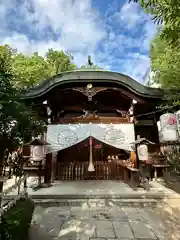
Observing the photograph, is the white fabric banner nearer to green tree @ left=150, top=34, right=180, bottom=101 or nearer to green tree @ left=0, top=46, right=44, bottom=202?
green tree @ left=150, top=34, right=180, bottom=101

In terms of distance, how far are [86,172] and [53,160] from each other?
72.1 inches

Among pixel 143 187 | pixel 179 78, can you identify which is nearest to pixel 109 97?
pixel 179 78

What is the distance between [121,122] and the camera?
9219 mm

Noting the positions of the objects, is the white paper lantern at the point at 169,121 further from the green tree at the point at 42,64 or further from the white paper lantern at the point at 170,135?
the green tree at the point at 42,64

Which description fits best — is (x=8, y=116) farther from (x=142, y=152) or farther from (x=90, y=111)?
(x=90, y=111)

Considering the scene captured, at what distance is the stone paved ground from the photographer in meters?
3.76

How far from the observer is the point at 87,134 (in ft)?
27.5

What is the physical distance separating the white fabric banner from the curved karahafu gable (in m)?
1.81

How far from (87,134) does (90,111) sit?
6.08 feet

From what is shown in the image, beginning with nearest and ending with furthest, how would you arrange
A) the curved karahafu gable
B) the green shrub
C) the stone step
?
the green shrub → the stone step → the curved karahafu gable

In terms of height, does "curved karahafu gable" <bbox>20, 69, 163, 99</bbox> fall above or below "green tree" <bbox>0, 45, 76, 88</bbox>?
below

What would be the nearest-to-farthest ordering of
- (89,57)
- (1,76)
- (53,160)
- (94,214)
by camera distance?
(1,76), (94,214), (53,160), (89,57)

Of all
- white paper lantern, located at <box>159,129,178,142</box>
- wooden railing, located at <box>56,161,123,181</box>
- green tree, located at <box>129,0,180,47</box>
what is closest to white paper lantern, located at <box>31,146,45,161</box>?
wooden railing, located at <box>56,161,123,181</box>

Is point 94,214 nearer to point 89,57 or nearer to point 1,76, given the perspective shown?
point 1,76
